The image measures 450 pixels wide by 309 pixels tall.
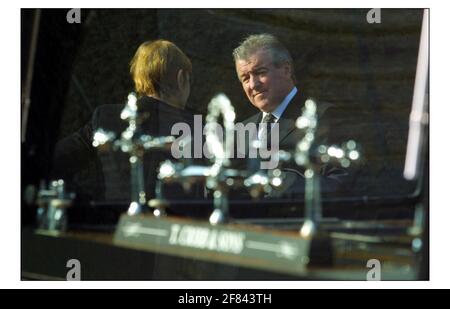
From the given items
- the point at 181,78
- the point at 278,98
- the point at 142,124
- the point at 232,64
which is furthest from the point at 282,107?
the point at 142,124

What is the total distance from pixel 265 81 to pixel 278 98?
0.08 m

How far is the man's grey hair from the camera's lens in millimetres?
3885

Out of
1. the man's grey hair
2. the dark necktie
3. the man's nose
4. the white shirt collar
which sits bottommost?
the dark necktie

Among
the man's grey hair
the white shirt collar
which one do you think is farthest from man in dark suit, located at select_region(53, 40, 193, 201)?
the white shirt collar

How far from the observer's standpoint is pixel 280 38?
390 cm

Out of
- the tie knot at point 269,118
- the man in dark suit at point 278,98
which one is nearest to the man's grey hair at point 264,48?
the man in dark suit at point 278,98

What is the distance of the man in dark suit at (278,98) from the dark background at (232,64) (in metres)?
0.03

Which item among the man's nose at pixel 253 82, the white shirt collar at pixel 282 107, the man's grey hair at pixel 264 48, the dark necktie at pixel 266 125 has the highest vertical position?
the man's grey hair at pixel 264 48

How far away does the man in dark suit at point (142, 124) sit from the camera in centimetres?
394

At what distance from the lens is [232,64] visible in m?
3.89

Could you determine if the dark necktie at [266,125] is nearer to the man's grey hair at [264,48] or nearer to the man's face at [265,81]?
the man's face at [265,81]

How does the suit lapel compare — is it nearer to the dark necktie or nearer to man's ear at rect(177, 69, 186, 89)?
the dark necktie
